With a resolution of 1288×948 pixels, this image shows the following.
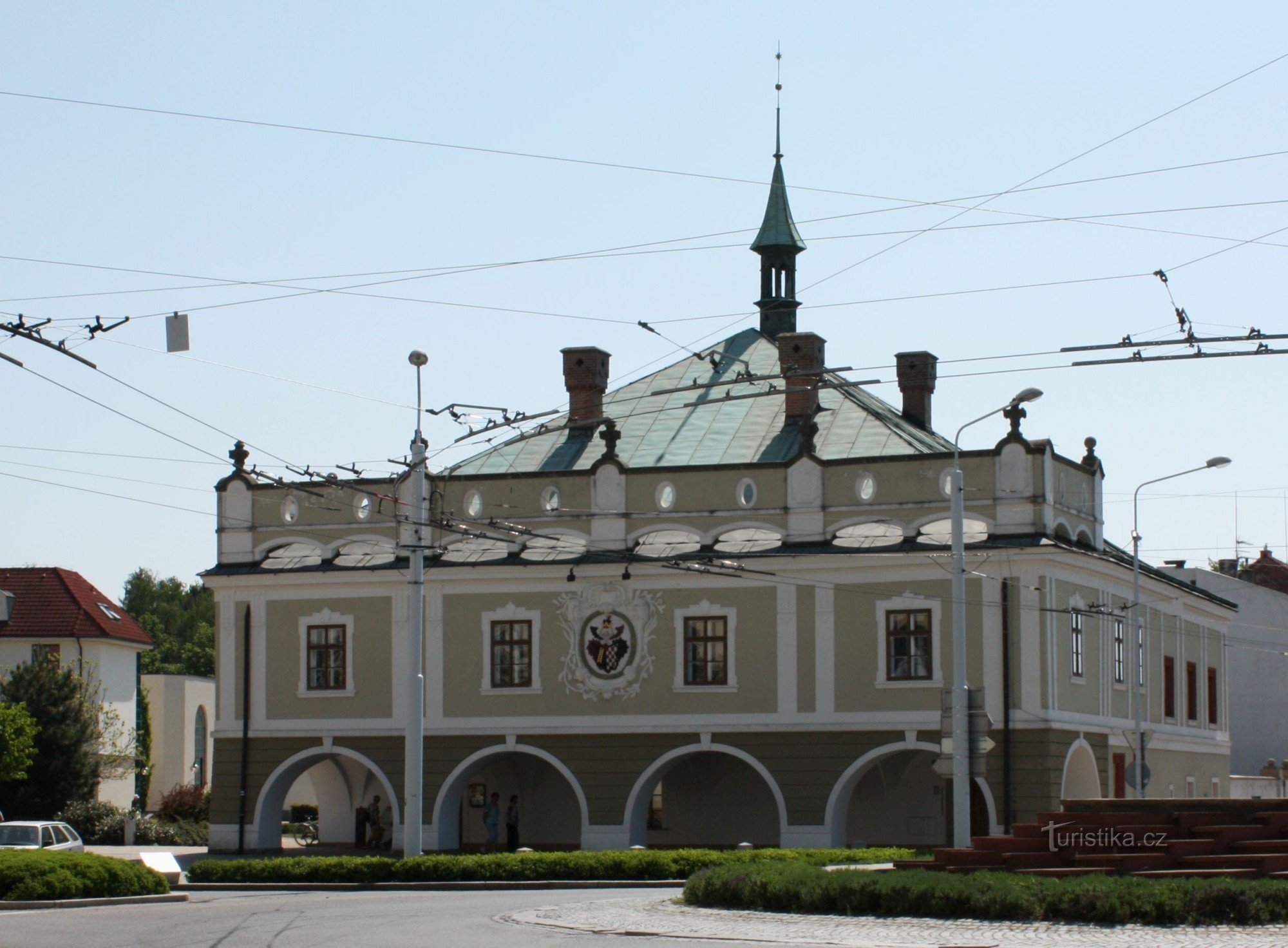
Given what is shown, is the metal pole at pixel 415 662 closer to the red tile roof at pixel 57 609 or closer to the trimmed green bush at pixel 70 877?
the trimmed green bush at pixel 70 877

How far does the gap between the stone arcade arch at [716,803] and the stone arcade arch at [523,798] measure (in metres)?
2.11

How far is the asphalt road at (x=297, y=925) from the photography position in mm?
20172

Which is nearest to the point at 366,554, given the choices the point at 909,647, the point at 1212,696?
the point at 909,647

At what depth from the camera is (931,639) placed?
41688 mm

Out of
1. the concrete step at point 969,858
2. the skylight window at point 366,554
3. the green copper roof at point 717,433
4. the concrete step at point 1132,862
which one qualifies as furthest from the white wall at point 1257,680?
the concrete step at point 1132,862

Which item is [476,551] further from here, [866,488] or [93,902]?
[93,902]

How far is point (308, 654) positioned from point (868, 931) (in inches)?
1051

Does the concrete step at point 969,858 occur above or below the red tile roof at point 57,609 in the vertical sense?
below

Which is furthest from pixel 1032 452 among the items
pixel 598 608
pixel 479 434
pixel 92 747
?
pixel 92 747

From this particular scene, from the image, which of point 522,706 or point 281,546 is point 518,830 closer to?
point 522,706

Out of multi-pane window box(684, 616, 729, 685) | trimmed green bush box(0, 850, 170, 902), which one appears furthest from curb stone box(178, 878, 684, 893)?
multi-pane window box(684, 616, 729, 685)

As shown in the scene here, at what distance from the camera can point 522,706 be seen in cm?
4428

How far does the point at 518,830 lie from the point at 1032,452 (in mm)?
15260

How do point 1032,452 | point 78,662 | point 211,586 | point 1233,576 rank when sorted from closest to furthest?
1. point 1032,452
2. point 211,586
3. point 78,662
4. point 1233,576
